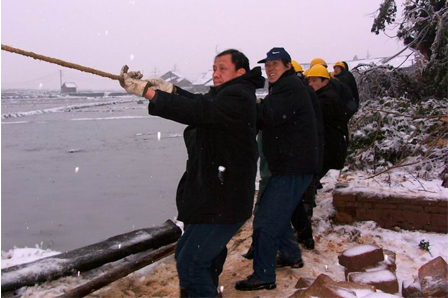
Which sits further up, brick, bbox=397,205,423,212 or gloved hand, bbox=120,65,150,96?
gloved hand, bbox=120,65,150,96

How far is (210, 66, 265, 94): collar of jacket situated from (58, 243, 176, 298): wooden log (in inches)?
69.9

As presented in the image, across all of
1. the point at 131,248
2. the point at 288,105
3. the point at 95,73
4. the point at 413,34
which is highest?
the point at 413,34

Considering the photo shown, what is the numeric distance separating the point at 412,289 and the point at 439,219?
6.07ft

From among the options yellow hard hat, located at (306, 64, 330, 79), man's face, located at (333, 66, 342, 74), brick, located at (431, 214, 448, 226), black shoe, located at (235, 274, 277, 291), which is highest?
man's face, located at (333, 66, 342, 74)

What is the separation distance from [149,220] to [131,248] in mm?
2171

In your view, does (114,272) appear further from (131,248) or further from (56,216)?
(56,216)

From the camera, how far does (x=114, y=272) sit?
3.49 meters

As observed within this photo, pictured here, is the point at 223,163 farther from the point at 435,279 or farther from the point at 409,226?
the point at 409,226

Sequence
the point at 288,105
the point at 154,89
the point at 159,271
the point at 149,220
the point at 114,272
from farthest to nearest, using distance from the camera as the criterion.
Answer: the point at 149,220, the point at 159,271, the point at 114,272, the point at 288,105, the point at 154,89

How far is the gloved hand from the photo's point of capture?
2271 mm

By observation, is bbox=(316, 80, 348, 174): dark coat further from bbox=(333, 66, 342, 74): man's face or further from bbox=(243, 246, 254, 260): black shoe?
bbox=(333, 66, 342, 74): man's face

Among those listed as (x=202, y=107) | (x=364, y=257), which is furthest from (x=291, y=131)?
(x=364, y=257)

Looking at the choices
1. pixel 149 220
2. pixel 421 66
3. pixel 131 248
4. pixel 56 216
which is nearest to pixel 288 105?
pixel 131 248

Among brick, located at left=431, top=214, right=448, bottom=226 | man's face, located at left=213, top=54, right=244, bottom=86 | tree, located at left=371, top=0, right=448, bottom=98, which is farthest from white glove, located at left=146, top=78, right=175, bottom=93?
tree, located at left=371, top=0, right=448, bottom=98
